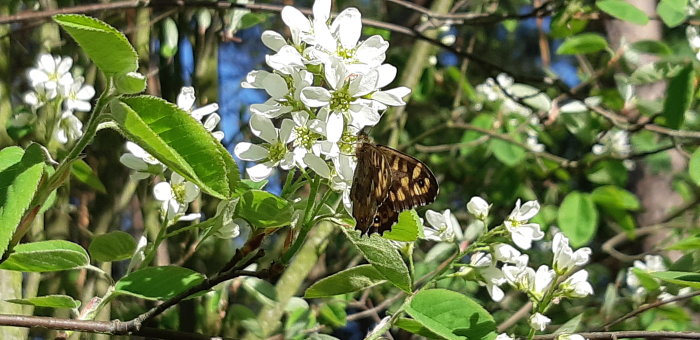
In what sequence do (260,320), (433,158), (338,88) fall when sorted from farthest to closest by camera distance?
1. (433,158)
2. (260,320)
3. (338,88)

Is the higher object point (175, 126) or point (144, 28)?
point (175, 126)

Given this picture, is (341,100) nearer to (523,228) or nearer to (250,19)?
(523,228)

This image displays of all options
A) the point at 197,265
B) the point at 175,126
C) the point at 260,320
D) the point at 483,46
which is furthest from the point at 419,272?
the point at 483,46

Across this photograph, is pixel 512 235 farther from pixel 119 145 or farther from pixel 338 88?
pixel 119 145

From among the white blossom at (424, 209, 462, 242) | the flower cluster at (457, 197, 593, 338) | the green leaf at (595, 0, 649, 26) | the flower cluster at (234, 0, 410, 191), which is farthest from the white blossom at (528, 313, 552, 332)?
the green leaf at (595, 0, 649, 26)

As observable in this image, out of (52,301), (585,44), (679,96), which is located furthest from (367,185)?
(585,44)

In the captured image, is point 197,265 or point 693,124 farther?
point 693,124

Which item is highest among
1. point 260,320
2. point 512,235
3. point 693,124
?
point 512,235
